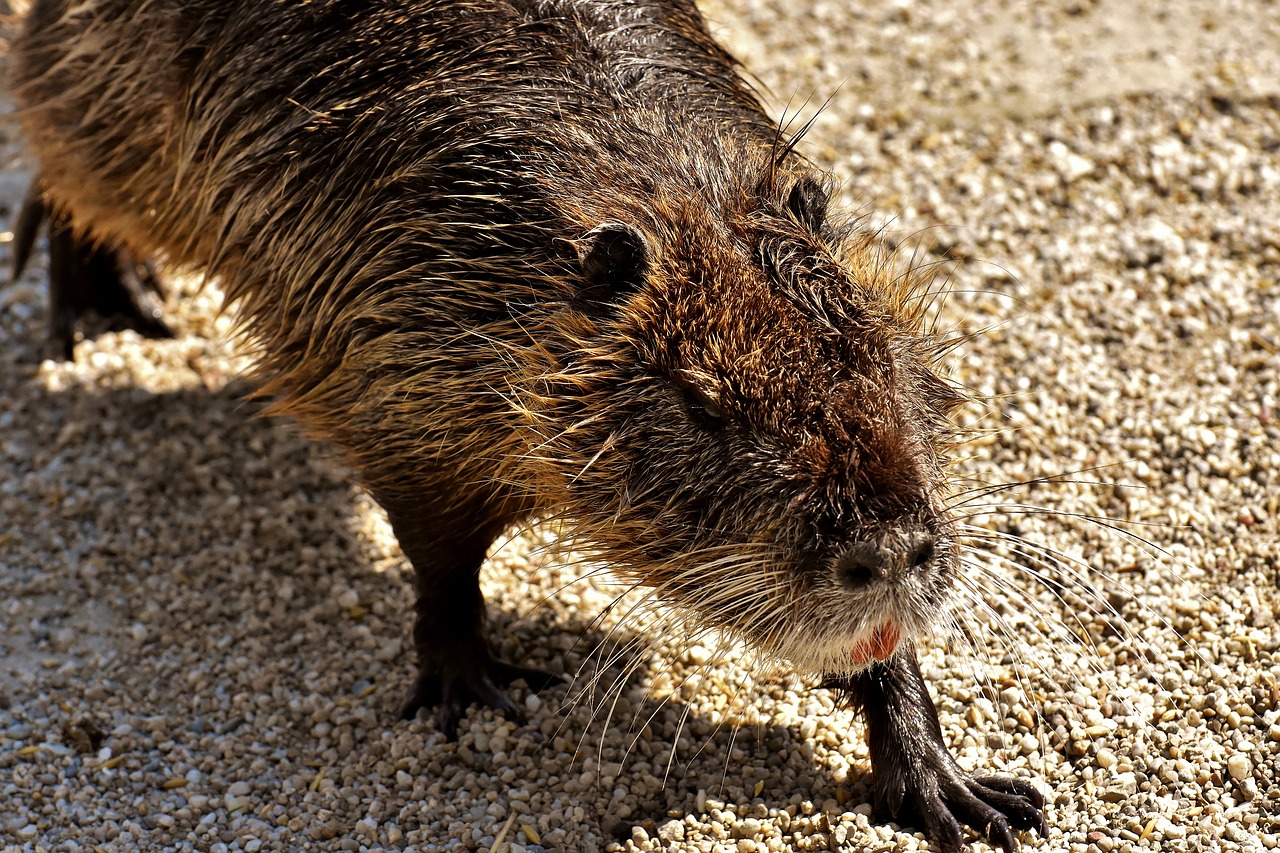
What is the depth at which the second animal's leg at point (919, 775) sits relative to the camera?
4395 millimetres

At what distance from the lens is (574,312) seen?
413cm

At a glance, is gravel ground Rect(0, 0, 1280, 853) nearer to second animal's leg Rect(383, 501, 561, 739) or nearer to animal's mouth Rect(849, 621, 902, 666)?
second animal's leg Rect(383, 501, 561, 739)

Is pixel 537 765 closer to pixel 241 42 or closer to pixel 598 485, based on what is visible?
pixel 598 485

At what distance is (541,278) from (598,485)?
660 millimetres

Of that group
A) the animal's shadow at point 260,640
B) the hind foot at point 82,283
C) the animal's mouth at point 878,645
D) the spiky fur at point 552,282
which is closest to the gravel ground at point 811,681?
the animal's shadow at point 260,640

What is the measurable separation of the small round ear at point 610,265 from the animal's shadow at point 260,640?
1.12 meters

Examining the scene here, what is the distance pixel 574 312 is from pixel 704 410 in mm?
535

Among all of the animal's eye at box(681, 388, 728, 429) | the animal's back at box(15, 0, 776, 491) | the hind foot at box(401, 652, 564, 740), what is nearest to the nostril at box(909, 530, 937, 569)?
the animal's eye at box(681, 388, 728, 429)

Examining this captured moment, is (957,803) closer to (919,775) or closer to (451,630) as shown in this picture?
(919,775)

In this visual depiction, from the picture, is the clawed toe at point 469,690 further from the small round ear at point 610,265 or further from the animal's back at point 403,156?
the small round ear at point 610,265

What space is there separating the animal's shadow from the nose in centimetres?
91

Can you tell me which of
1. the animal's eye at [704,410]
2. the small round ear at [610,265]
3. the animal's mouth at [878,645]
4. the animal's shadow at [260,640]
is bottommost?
the animal's shadow at [260,640]

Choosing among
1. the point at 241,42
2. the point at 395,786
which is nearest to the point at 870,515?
the point at 395,786

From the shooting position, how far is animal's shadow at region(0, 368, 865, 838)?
4852 mm
